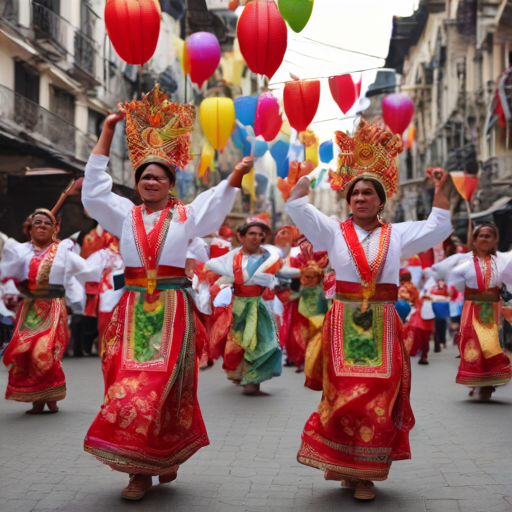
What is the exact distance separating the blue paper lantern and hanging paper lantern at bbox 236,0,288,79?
29.8ft

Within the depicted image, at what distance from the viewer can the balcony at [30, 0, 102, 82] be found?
1900 centimetres

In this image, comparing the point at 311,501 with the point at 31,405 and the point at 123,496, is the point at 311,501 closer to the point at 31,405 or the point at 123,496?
the point at 123,496

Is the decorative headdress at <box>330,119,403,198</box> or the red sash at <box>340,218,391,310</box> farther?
the decorative headdress at <box>330,119,403,198</box>

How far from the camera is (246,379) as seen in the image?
9.48 m

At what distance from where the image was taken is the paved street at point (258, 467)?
15.3ft

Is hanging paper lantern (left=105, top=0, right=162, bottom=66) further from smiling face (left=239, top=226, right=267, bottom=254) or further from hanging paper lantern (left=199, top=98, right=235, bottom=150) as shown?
hanging paper lantern (left=199, top=98, right=235, bottom=150)

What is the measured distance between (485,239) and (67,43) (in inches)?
585

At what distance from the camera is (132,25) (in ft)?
34.0

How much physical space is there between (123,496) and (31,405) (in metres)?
3.96

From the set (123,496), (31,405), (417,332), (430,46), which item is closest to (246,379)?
(31,405)

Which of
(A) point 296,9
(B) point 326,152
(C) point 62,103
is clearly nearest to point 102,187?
(A) point 296,9

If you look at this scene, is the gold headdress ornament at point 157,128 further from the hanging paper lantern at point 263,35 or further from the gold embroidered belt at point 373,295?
the hanging paper lantern at point 263,35

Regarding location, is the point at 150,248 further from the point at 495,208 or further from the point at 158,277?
the point at 495,208

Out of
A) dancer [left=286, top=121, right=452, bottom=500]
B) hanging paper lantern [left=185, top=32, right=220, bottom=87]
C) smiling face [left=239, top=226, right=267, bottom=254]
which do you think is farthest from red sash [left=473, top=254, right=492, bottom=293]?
hanging paper lantern [left=185, top=32, right=220, bottom=87]
